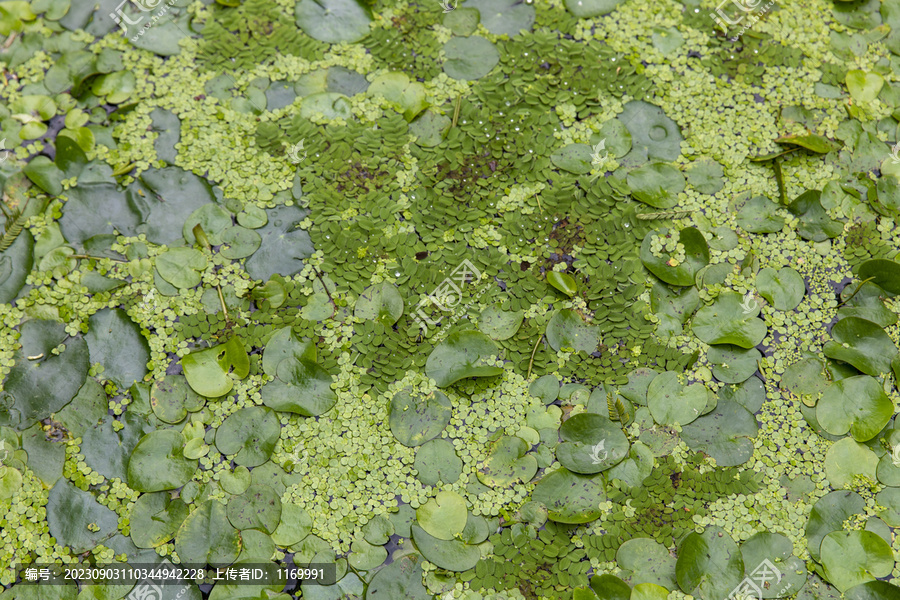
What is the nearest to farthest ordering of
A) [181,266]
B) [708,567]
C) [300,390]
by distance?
[708,567], [300,390], [181,266]

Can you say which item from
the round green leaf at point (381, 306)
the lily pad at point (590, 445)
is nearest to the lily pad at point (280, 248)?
the round green leaf at point (381, 306)

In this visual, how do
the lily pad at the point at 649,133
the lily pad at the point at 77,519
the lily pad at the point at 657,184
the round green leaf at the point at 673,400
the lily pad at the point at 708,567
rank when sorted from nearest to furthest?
the lily pad at the point at 708,567 → the lily pad at the point at 77,519 → the round green leaf at the point at 673,400 → the lily pad at the point at 657,184 → the lily pad at the point at 649,133

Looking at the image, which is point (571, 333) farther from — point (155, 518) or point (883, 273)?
point (155, 518)

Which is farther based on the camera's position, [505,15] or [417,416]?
[505,15]

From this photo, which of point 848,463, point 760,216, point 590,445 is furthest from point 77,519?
point 760,216

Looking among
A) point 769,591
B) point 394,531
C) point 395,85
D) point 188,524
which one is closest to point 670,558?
point 769,591

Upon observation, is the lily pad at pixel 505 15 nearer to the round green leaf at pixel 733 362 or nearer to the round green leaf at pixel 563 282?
the round green leaf at pixel 563 282
